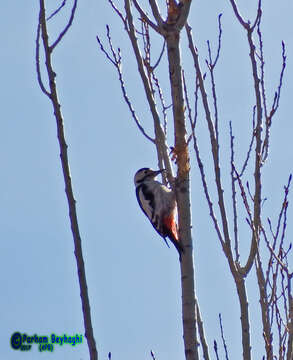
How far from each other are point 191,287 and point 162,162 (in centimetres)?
130

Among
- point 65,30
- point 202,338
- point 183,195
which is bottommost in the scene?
point 202,338

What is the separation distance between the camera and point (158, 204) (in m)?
6.84

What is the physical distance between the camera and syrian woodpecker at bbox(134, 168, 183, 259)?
666 centimetres

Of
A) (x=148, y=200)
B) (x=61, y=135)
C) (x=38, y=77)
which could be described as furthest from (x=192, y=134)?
(x=148, y=200)

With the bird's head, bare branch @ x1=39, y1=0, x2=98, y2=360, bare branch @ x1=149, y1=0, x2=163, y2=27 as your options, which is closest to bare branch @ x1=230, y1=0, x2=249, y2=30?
bare branch @ x1=149, y1=0, x2=163, y2=27

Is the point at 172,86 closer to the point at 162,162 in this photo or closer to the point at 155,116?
the point at 155,116

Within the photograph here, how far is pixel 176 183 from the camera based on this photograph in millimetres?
4203

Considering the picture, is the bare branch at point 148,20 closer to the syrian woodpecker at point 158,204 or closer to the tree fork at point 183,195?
the tree fork at point 183,195

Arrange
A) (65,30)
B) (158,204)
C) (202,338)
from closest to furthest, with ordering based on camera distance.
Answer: (65,30), (202,338), (158,204)

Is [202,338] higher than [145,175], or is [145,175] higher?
[145,175]

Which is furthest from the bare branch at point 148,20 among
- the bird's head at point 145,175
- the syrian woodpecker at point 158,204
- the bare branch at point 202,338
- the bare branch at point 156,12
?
the bird's head at point 145,175

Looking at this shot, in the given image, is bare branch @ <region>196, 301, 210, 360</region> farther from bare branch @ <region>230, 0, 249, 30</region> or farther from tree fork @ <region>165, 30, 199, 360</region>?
bare branch @ <region>230, 0, 249, 30</region>

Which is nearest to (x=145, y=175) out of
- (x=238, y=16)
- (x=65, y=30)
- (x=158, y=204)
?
(x=158, y=204)

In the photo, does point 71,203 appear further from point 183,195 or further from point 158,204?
point 158,204
